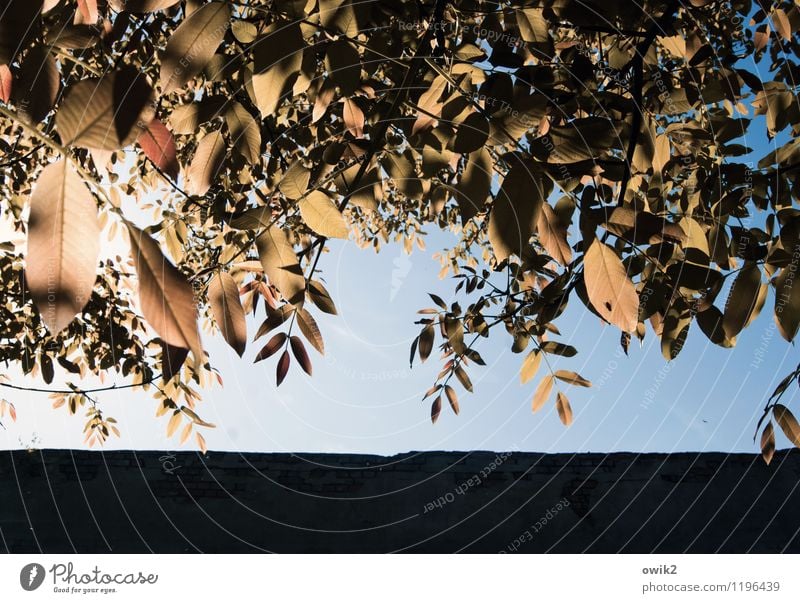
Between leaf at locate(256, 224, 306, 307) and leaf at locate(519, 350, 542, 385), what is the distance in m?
0.72

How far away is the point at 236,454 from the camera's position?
667 cm

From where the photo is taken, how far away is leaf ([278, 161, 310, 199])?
2.77 feet

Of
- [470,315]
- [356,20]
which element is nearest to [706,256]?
[356,20]

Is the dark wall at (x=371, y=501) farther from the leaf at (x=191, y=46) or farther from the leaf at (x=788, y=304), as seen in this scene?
the leaf at (x=191, y=46)

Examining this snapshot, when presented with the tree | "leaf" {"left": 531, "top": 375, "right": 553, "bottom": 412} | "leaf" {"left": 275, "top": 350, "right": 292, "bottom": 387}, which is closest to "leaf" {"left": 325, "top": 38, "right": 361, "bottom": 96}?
the tree

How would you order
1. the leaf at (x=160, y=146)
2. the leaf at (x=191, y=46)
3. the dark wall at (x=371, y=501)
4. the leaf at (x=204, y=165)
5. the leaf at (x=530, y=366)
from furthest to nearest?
the dark wall at (x=371, y=501) → the leaf at (x=530, y=366) → the leaf at (x=204, y=165) → the leaf at (x=191, y=46) → the leaf at (x=160, y=146)

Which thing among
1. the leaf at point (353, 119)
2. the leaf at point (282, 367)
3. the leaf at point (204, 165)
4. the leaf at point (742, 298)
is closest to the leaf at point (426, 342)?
the leaf at point (282, 367)

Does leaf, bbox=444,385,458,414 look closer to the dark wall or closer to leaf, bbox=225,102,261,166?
leaf, bbox=225,102,261,166

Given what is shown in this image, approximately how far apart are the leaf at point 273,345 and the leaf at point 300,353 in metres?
0.03

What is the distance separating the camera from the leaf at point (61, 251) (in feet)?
1.11

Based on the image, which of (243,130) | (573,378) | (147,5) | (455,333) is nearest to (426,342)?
(455,333)

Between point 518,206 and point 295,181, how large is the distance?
35cm
